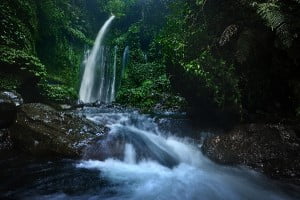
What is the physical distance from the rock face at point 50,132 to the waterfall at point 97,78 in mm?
9715

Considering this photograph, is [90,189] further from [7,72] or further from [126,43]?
[126,43]

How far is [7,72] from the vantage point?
10.1m

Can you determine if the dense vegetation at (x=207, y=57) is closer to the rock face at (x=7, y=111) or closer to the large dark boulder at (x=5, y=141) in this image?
the rock face at (x=7, y=111)

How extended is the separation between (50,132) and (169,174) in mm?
2820

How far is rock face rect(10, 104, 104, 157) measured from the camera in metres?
6.46

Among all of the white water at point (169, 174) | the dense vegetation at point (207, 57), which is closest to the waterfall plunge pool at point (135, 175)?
the white water at point (169, 174)

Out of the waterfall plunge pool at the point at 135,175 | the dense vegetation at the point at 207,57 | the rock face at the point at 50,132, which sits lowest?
the waterfall plunge pool at the point at 135,175

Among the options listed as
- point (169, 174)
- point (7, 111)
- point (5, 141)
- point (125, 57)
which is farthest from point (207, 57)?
point (125, 57)

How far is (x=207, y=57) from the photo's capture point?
6.69 meters

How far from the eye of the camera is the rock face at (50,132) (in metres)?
6.46

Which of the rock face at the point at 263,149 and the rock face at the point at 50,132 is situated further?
the rock face at the point at 50,132

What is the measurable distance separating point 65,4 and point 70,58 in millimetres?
3469

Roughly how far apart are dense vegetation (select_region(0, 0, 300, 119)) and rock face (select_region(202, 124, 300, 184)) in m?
0.43

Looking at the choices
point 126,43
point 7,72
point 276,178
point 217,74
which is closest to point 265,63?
point 217,74
